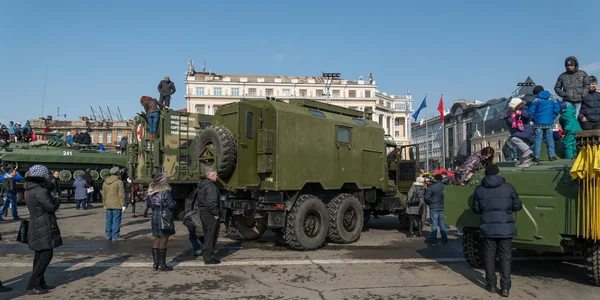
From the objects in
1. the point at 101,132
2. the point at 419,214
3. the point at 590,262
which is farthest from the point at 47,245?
the point at 101,132

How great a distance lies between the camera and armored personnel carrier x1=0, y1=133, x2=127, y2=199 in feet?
63.1

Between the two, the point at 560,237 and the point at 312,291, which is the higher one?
the point at 560,237

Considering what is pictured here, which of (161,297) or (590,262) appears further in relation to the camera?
(590,262)

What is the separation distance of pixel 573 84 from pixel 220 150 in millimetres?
7205

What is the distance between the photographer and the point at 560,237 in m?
6.16

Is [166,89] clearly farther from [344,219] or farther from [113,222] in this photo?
[344,219]

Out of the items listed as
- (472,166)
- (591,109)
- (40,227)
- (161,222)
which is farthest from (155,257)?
(591,109)

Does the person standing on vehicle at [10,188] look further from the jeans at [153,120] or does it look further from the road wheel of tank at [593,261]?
the road wheel of tank at [593,261]

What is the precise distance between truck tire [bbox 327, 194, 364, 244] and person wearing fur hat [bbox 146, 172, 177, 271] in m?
3.77

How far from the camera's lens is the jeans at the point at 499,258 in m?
5.77

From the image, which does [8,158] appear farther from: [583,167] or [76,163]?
[583,167]

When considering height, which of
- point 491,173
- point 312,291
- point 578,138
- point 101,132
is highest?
point 101,132

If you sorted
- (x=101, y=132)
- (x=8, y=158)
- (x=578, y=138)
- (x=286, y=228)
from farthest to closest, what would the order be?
(x=101, y=132)
(x=8, y=158)
(x=286, y=228)
(x=578, y=138)

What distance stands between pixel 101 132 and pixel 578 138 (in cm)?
8037
